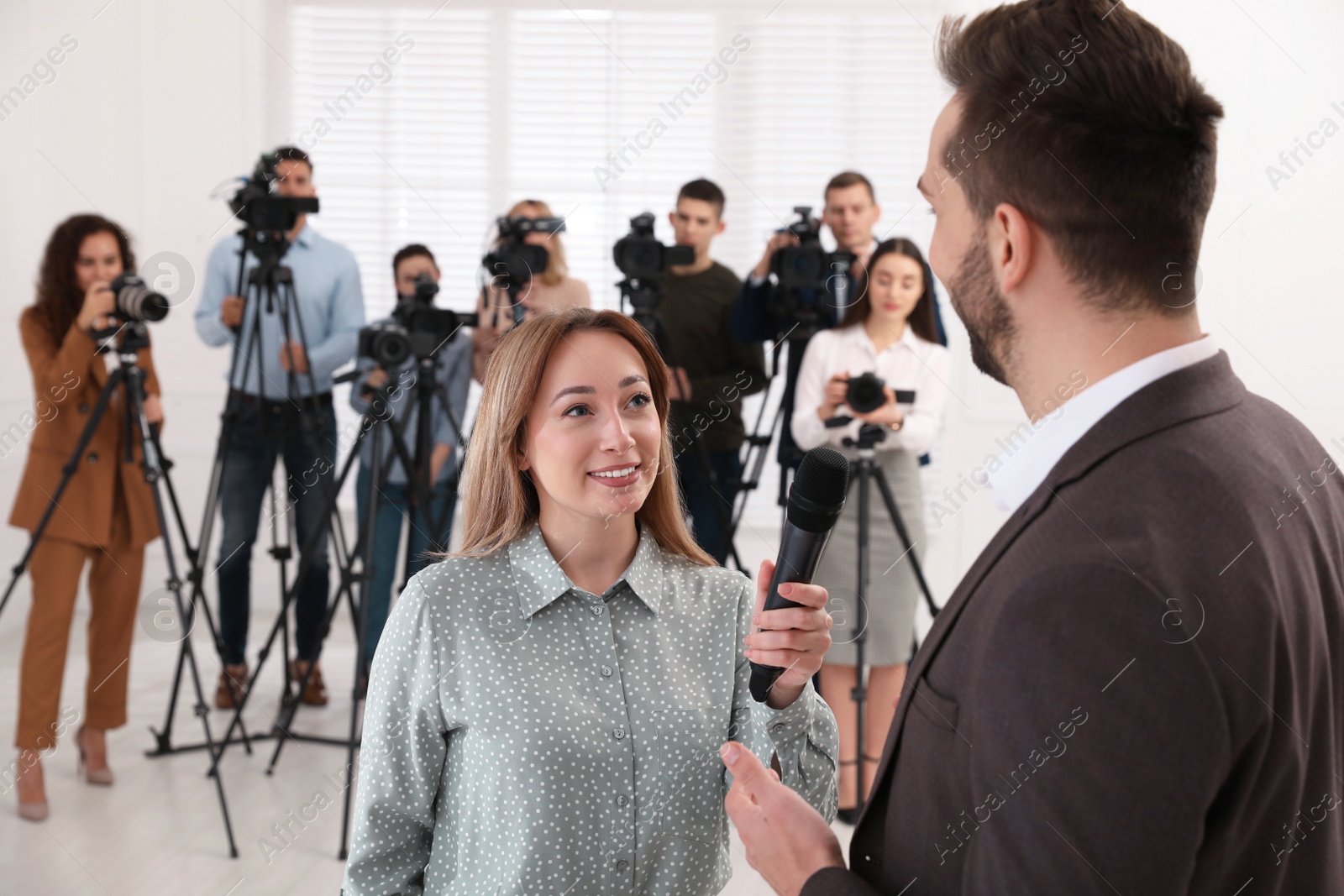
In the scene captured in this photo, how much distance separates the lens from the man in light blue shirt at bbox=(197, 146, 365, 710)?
3322 millimetres

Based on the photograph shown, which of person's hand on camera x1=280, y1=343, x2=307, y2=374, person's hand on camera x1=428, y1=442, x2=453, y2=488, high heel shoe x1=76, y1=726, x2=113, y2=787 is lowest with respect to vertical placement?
high heel shoe x1=76, y1=726, x2=113, y2=787

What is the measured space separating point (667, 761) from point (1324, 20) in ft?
13.5

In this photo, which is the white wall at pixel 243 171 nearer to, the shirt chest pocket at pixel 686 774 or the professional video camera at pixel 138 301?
the professional video camera at pixel 138 301

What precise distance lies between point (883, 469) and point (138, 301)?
2.06 metres

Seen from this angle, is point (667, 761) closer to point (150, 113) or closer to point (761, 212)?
point (761, 212)

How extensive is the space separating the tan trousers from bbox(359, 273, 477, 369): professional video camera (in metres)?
1.01

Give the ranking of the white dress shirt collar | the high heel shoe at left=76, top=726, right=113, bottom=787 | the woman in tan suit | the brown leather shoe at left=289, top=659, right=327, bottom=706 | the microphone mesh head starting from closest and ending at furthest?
the white dress shirt collar, the microphone mesh head, the woman in tan suit, the high heel shoe at left=76, top=726, right=113, bottom=787, the brown leather shoe at left=289, top=659, right=327, bottom=706

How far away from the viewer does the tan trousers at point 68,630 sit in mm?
2785

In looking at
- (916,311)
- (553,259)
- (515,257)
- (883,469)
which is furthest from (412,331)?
(916,311)

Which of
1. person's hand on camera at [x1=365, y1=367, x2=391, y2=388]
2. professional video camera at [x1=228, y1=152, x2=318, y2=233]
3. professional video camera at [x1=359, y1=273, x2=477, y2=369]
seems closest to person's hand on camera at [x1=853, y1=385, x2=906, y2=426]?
professional video camera at [x1=359, y1=273, x2=477, y2=369]

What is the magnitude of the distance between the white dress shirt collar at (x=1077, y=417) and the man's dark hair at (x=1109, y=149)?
5 centimetres

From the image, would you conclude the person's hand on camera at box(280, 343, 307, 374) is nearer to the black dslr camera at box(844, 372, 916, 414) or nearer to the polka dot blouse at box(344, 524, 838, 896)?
the black dslr camera at box(844, 372, 916, 414)

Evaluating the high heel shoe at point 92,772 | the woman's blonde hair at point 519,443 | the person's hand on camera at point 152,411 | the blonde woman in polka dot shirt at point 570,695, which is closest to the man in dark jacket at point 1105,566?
the blonde woman in polka dot shirt at point 570,695

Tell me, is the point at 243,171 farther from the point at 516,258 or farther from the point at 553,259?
the point at 516,258
